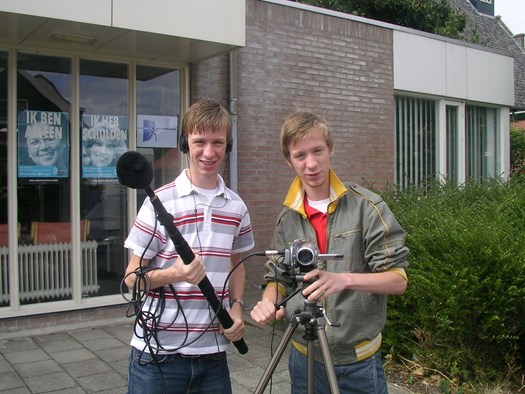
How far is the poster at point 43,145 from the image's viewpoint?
6020mm

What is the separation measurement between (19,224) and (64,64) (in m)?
1.82

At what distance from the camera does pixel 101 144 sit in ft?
21.2

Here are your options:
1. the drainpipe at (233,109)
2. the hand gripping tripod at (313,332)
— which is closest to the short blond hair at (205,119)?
the hand gripping tripod at (313,332)

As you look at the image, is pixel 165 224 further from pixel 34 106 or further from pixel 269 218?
pixel 269 218

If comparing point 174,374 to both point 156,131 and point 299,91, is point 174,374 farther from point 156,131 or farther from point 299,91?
point 299,91

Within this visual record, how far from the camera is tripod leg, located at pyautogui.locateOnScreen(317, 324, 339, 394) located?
1960 millimetres

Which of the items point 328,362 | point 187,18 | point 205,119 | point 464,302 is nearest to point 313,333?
point 328,362

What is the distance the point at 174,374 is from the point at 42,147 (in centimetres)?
450

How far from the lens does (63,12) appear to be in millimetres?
5086

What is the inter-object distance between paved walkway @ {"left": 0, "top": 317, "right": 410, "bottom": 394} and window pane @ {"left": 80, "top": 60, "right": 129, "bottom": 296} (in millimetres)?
751

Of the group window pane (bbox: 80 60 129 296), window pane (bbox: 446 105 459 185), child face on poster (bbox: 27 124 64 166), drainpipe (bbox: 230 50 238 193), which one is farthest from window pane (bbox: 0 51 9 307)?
window pane (bbox: 446 105 459 185)

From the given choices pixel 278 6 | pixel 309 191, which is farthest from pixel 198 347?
pixel 278 6

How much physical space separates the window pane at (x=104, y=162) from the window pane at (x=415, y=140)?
4959 millimetres

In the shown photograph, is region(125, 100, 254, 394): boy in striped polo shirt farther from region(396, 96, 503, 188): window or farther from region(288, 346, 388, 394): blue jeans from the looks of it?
region(396, 96, 503, 188): window
